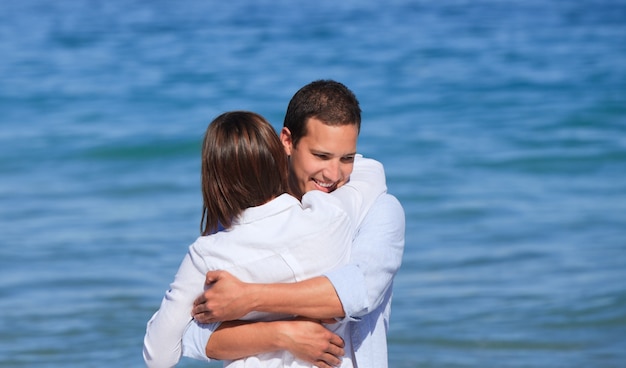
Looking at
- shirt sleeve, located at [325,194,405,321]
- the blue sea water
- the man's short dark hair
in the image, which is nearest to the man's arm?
shirt sleeve, located at [325,194,405,321]

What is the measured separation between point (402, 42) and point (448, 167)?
26.0 feet

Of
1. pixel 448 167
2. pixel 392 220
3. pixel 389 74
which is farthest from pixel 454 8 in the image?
pixel 392 220

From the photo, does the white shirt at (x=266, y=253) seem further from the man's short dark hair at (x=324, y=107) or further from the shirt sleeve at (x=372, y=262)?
the man's short dark hair at (x=324, y=107)

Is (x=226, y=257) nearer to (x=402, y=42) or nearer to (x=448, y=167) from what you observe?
(x=448, y=167)

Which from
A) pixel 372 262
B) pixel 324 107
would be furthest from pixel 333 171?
pixel 372 262

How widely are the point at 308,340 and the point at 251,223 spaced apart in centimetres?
34

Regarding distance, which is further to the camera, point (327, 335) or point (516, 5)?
point (516, 5)

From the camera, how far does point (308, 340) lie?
263cm

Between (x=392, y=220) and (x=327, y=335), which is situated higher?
(x=392, y=220)

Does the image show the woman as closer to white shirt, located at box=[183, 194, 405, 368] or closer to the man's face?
white shirt, located at box=[183, 194, 405, 368]

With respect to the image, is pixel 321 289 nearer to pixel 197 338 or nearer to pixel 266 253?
pixel 266 253

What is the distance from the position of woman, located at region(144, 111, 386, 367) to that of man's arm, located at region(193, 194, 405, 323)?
5 cm

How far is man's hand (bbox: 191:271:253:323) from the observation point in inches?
101

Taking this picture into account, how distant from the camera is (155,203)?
31.2 feet
